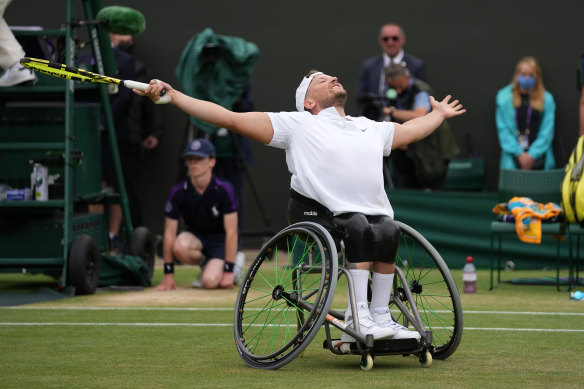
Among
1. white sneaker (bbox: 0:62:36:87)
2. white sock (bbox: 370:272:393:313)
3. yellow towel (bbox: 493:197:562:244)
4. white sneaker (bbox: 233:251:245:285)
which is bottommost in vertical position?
white sneaker (bbox: 233:251:245:285)

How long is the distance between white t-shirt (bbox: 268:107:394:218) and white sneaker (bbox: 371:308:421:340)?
48cm

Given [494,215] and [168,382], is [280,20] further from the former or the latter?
[168,382]

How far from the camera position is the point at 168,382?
481 cm

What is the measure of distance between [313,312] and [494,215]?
6.57 meters

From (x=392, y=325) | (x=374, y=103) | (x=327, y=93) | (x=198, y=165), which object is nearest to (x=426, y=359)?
(x=392, y=325)

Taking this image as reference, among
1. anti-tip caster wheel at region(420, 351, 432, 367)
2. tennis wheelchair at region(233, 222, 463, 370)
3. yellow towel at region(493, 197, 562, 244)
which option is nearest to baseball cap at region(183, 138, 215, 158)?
yellow towel at region(493, 197, 562, 244)

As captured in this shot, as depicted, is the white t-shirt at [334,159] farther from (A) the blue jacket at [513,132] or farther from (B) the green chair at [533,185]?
(A) the blue jacket at [513,132]

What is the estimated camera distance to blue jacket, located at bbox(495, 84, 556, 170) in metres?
11.7

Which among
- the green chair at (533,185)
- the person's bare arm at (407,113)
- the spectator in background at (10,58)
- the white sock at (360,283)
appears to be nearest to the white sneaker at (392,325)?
the white sock at (360,283)

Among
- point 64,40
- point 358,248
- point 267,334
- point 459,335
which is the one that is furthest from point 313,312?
point 64,40

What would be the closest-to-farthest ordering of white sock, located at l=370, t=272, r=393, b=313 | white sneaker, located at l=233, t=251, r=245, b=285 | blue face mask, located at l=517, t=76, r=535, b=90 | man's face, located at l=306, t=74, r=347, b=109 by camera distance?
white sock, located at l=370, t=272, r=393, b=313, man's face, located at l=306, t=74, r=347, b=109, white sneaker, located at l=233, t=251, r=245, b=285, blue face mask, located at l=517, t=76, r=535, b=90

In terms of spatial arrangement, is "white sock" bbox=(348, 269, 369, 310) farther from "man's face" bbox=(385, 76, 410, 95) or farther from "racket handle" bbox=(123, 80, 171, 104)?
"man's face" bbox=(385, 76, 410, 95)

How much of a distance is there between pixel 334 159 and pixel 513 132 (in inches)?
267

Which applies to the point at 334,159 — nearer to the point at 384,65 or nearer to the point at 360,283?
the point at 360,283
